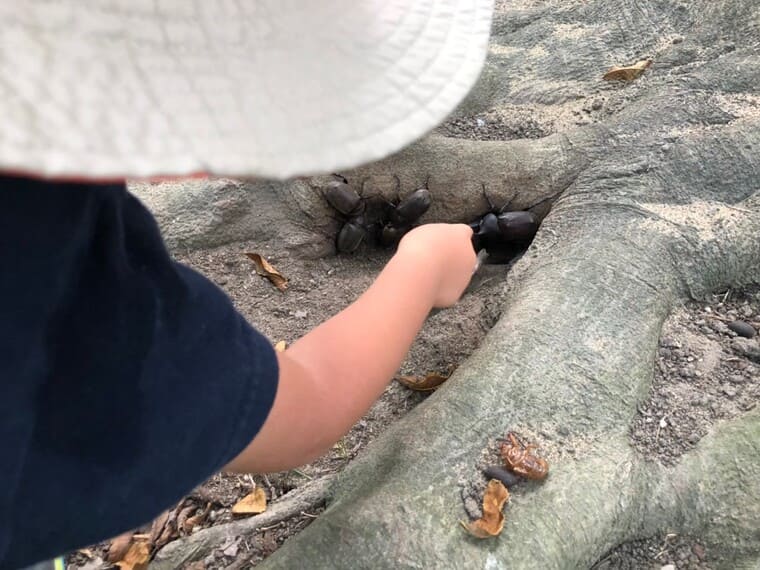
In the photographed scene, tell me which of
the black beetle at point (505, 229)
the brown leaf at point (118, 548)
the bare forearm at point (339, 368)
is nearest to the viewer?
the bare forearm at point (339, 368)

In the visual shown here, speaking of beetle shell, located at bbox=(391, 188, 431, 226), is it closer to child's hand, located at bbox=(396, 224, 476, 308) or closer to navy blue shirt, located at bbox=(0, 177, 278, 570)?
child's hand, located at bbox=(396, 224, 476, 308)

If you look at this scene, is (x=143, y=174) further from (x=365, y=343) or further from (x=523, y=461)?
(x=523, y=461)

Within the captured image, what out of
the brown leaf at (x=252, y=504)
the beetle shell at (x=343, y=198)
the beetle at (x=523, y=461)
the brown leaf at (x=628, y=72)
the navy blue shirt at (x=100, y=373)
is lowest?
the brown leaf at (x=252, y=504)

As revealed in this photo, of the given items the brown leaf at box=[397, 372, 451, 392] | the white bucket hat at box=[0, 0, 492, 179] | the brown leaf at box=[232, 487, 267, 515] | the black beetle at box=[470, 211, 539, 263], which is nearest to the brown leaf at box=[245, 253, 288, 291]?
the brown leaf at box=[397, 372, 451, 392]

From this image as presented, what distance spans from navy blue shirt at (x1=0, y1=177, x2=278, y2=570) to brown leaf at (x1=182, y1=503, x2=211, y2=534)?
3.85 ft

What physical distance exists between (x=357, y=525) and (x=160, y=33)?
3.74ft

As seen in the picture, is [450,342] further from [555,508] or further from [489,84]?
[489,84]

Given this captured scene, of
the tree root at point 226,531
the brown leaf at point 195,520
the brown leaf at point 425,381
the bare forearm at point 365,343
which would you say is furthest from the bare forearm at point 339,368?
the brown leaf at point 195,520

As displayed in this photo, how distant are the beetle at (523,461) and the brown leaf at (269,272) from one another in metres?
1.44

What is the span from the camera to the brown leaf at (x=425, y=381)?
2.24 m

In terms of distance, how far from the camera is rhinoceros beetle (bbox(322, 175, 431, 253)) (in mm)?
3002

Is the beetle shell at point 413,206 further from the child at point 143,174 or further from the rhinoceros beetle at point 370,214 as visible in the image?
the child at point 143,174

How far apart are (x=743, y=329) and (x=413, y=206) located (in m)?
1.41

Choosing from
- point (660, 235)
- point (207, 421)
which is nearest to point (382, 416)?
point (660, 235)
